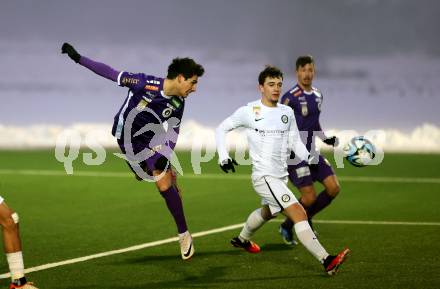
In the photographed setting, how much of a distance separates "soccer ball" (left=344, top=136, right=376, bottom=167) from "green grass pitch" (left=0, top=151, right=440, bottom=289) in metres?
1.06

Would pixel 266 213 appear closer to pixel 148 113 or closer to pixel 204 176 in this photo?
pixel 148 113

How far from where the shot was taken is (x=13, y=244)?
27.7 feet

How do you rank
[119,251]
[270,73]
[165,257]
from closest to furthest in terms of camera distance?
[270,73], [165,257], [119,251]

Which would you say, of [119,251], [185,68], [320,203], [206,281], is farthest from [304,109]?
[206,281]

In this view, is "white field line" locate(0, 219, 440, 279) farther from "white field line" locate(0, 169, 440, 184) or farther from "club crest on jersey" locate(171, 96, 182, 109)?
"white field line" locate(0, 169, 440, 184)

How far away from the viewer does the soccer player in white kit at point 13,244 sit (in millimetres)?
8383

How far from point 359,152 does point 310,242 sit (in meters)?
2.98

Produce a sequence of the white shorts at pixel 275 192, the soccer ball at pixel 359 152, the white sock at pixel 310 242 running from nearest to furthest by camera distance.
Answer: the white sock at pixel 310 242 < the white shorts at pixel 275 192 < the soccer ball at pixel 359 152

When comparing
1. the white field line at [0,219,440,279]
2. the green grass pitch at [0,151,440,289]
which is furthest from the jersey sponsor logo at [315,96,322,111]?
the white field line at [0,219,440,279]

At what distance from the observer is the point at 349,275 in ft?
31.2

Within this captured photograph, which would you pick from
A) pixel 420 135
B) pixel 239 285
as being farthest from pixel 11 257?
pixel 420 135

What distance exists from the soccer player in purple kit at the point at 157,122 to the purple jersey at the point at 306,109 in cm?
187

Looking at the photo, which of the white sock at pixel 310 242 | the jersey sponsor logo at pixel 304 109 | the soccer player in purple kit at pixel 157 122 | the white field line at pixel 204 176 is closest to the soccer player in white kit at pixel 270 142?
the white sock at pixel 310 242

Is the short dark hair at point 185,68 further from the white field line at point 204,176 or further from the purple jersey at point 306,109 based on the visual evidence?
the white field line at point 204,176
